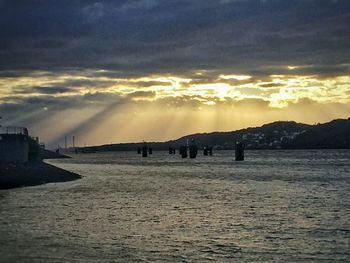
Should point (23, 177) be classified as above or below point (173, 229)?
above

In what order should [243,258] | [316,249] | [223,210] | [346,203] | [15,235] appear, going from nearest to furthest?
[243,258] < [316,249] < [15,235] < [223,210] < [346,203]

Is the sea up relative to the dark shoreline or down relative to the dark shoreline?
down

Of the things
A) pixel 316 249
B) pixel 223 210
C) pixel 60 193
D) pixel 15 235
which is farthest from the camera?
pixel 60 193

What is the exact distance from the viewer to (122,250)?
25391mm

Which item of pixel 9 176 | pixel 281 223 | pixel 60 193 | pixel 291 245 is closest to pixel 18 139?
pixel 9 176

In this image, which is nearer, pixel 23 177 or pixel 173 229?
pixel 173 229

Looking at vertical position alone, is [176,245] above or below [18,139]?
below

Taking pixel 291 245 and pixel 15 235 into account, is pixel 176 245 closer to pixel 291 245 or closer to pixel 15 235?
pixel 291 245

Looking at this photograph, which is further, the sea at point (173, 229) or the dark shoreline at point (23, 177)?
the dark shoreline at point (23, 177)

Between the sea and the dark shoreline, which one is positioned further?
the dark shoreline

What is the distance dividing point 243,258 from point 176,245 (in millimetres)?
4202

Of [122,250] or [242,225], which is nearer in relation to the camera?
[122,250]

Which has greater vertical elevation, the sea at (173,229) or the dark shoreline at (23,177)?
the dark shoreline at (23,177)

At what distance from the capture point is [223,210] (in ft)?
141
